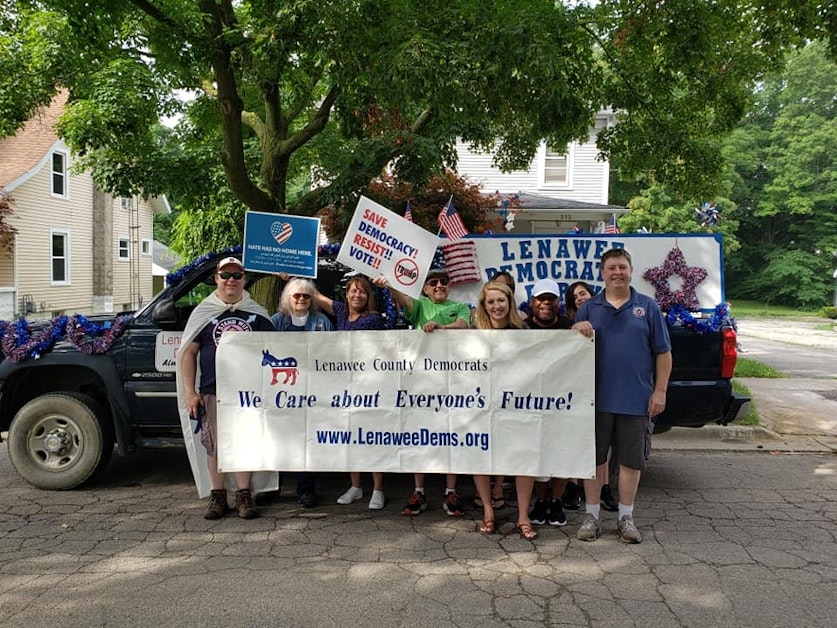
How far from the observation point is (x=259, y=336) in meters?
4.55

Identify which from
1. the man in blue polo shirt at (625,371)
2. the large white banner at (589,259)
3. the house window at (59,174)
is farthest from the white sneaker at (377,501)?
the house window at (59,174)

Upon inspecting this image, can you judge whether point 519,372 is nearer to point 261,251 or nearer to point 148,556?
point 261,251

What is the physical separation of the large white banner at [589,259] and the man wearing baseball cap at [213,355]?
181cm

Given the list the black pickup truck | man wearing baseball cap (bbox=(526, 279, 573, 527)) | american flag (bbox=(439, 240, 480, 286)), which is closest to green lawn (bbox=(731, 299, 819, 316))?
the black pickup truck

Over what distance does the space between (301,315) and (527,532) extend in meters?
2.20

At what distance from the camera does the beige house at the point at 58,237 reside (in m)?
19.3

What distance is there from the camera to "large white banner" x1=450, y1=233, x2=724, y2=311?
543 cm

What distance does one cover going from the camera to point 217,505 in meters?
4.68

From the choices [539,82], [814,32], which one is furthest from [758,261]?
[539,82]

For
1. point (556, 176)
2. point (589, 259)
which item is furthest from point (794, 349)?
point (589, 259)

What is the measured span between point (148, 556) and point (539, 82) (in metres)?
4.51

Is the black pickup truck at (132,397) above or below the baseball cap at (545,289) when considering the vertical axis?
below

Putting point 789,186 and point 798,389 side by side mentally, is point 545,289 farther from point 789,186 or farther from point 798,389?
point 789,186

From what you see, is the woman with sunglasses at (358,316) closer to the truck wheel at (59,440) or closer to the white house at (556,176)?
the truck wheel at (59,440)
